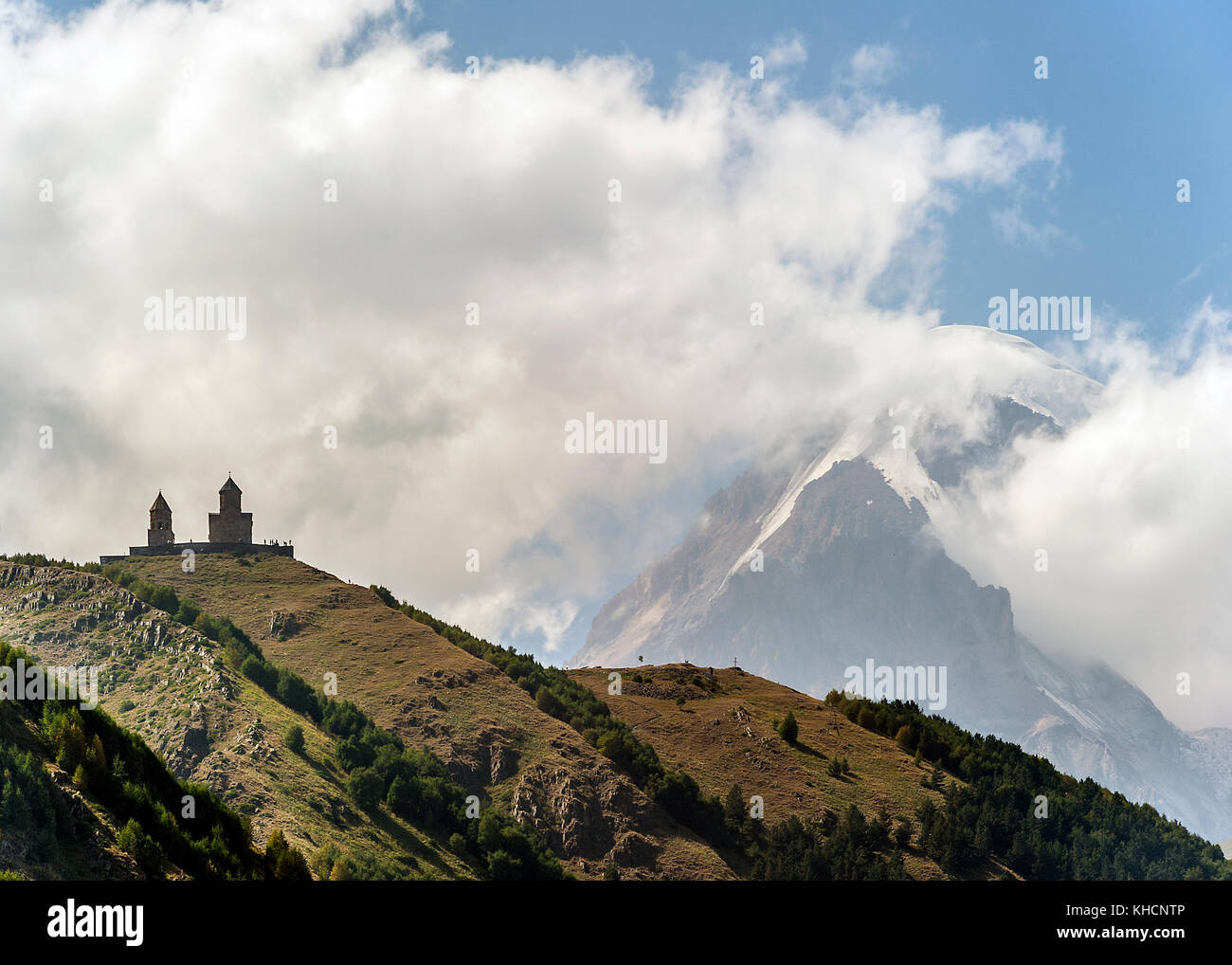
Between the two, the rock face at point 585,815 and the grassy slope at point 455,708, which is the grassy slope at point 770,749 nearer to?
the grassy slope at point 455,708

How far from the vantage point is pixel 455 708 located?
118625mm

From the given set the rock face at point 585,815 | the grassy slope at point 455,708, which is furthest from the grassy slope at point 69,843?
the rock face at point 585,815

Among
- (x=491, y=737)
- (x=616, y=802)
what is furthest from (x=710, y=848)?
(x=491, y=737)

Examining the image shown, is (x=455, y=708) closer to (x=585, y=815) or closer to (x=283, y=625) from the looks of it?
(x=585, y=815)

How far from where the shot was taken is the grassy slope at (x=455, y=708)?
10600 cm

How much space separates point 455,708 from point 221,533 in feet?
156

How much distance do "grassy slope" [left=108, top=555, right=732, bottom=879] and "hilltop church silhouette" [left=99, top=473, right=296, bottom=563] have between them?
8.04 ft

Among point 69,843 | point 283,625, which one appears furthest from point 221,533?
point 69,843

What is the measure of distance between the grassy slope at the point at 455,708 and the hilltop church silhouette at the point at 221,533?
245cm

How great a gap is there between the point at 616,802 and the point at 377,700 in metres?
24.5

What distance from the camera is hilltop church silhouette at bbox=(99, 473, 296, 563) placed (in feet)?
484

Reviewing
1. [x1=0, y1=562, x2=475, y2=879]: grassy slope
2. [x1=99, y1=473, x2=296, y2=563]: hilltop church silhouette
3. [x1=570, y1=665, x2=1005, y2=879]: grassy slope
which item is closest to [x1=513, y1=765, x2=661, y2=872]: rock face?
[x1=0, y1=562, x2=475, y2=879]: grassy slope
